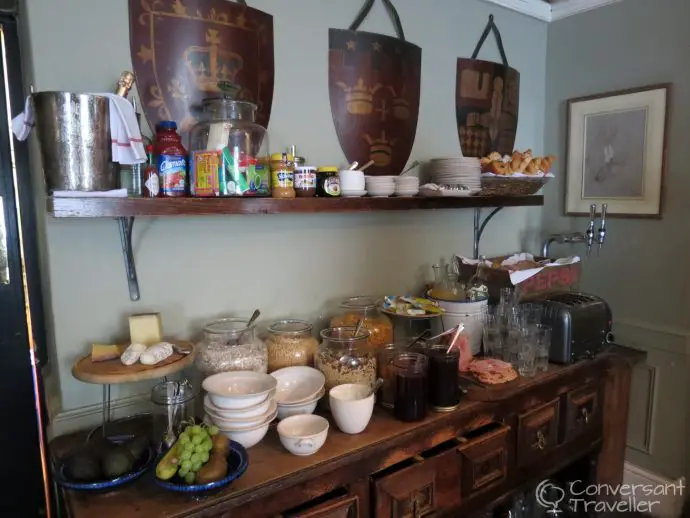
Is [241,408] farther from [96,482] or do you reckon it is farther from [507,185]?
[507,185]

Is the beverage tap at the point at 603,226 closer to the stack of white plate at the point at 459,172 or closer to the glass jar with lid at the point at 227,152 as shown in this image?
the stack of white plate at the point at 459,172

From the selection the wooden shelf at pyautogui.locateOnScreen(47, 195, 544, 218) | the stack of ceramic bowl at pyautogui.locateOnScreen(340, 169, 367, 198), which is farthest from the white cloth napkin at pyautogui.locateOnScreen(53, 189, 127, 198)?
the stack of ceramic bowl at pyautogui.locateOnScreen(340, 169, 367, 198)

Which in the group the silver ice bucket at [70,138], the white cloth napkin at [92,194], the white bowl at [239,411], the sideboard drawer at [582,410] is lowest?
the sideboard drawer at [582,410]

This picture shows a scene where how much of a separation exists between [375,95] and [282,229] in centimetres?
62

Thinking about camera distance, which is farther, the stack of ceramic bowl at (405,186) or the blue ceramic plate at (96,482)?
the stack of ceramic bowl at (405,186)

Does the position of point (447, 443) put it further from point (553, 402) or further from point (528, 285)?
point (528, 285)

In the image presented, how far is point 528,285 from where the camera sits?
200 cm

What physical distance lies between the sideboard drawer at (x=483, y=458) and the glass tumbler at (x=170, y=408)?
2.61ft

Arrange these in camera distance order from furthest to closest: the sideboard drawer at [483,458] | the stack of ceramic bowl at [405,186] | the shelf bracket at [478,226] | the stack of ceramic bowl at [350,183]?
the shelf bracket at [478,226] → the stack of ceramic bowl at [405,186] → the stack of ceramic bowl at [350,183] → the sideboard drawer at [483,458]

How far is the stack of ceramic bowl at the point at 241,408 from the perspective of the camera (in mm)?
1270

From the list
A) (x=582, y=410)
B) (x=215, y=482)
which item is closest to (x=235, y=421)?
(x=215, y=482)

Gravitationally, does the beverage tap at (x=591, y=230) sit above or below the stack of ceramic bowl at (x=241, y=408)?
above

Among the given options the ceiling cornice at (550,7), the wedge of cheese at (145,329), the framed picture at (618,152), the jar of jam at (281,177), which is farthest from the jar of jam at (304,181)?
the framed picture at (618,152)

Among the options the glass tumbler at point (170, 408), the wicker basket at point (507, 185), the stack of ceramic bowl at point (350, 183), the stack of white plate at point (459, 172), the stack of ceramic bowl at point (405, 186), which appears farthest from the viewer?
the wicker basket at point (507, 185)
